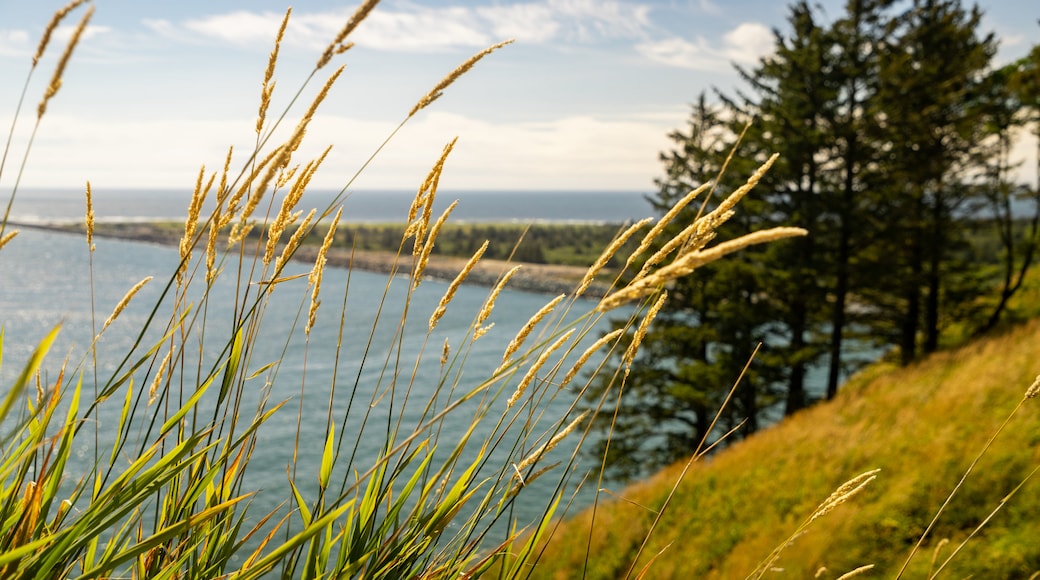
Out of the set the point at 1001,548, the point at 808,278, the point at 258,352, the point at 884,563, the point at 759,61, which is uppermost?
the point at 759,61

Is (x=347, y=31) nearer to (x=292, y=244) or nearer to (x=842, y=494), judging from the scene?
(x=292, y=244)

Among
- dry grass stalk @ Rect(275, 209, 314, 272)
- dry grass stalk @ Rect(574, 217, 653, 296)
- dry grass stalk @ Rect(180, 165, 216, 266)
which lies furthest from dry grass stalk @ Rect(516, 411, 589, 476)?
dry grass stalk @ Rect(180, 165, 216, 266)

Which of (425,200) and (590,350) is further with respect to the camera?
(425,200)

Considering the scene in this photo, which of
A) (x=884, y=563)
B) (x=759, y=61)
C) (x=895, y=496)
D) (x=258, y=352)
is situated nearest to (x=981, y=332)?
(x=759, y=61)

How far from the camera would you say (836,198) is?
1828 centimetres

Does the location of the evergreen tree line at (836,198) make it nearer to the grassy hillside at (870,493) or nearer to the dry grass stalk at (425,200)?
the grassy hillside at (870,493)

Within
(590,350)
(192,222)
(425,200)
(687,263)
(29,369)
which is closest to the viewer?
(29,369)

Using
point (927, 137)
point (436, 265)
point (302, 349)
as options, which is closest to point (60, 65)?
point (927, 137)

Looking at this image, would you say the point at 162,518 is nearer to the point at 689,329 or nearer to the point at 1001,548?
the point at 1001,548

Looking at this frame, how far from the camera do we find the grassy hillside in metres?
6.84

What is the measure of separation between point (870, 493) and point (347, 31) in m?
9.26

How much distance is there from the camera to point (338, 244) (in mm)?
95188

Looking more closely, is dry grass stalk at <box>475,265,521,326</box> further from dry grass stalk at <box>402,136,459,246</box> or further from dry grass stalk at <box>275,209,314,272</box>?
dry grass stalk at <box>275,209,314,272</box>

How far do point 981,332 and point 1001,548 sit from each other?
16456 millimetres
